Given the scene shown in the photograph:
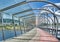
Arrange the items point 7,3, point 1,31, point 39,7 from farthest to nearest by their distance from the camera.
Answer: point 39,7 < point 7,3 < point 1,31

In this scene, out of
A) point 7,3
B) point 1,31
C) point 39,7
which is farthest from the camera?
point 39,7

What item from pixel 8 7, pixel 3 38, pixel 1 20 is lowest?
pixel 3 38

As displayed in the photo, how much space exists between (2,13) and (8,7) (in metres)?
0.67

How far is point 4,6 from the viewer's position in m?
10.9

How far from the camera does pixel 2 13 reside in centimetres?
1095

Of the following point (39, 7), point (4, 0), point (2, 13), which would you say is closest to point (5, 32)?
point (2, 13)

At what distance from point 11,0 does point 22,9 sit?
4147 millimetres

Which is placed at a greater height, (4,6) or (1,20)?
(4,6)

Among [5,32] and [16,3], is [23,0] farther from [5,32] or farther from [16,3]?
[5,32]

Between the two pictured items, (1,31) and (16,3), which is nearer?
(1,31)

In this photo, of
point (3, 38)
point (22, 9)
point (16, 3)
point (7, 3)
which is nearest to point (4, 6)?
point (7, 3)

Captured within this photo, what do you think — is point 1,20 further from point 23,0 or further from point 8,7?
point 23,0

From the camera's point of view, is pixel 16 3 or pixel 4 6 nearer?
pixel 4 6

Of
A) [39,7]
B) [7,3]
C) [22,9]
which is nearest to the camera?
[7,3]
